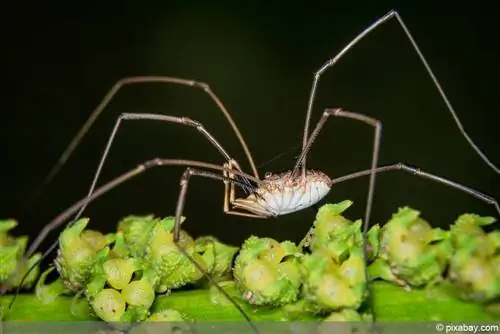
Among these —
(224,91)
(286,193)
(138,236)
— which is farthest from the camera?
(224,91)

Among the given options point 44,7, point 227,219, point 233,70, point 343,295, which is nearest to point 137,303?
point 343,295

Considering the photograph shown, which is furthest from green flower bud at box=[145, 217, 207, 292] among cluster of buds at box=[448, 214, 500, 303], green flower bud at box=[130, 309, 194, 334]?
cluster of buds at box=[448, 214, 500, 303]

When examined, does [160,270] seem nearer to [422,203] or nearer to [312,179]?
[312,179]

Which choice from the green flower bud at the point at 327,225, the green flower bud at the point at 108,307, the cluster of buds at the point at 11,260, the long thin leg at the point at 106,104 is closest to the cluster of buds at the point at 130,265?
the green flower bud at the point at 108,307

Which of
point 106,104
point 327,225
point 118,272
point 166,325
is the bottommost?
point 166,325

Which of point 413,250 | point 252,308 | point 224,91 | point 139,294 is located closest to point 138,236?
point 139,294

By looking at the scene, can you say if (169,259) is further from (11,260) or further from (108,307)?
(11,260)

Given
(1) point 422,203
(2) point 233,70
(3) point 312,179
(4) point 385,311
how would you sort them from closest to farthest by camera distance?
(4) point 385,311 → (3) point 312,179 → (1) point 422,203 → (2) point 233,70
